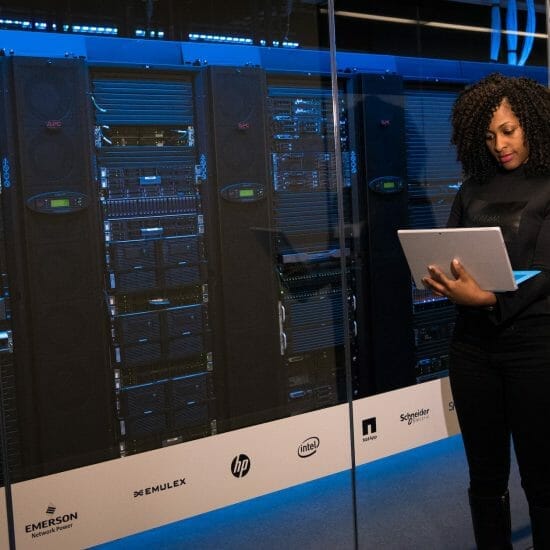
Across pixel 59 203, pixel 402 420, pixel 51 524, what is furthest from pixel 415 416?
pixel 59 203

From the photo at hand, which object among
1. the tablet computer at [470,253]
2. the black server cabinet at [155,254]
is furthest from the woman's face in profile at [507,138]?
the black server cabinet at [155,254]

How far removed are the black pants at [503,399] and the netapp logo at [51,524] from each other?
1.09 m

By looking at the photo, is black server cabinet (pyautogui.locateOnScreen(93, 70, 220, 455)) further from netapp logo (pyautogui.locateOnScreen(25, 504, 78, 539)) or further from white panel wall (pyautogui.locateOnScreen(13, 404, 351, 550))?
netapp logo (pyautogui.locateOnScreen(25, 504, 78, 539))

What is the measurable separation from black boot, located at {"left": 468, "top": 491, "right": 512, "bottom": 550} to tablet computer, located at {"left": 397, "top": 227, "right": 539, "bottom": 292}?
604 millimetres

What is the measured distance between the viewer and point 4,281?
2020 millimetres

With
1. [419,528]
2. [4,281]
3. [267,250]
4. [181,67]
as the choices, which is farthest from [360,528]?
[181,67]

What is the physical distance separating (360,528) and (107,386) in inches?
41.7

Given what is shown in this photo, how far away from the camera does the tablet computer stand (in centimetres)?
164

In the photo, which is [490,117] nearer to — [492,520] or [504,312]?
[504,312]

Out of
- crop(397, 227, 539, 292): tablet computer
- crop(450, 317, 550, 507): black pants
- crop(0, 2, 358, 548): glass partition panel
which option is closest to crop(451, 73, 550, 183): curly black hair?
crop(397, 227, 539, 292): tablet computer

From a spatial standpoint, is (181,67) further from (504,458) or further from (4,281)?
(504,458)

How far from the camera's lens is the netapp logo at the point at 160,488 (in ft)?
6.93

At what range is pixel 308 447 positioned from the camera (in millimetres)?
2479

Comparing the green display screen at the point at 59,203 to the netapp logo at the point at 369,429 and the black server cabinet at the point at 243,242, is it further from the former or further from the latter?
the netapp logo at the point at 369,429
